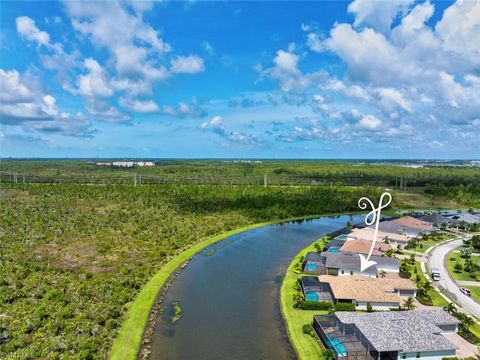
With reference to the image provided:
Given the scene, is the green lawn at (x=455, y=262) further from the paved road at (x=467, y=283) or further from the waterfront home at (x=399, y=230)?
the waterfront home at (x=399, y=230)

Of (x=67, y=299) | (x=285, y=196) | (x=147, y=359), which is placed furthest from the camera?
(x=285, y=196)

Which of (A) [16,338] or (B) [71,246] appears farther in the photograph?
(B) [71,246]

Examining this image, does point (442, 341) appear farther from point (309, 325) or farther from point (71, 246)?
point (71, 246)

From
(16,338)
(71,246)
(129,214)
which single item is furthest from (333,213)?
(16,338)

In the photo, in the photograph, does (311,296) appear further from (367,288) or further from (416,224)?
(416,224)

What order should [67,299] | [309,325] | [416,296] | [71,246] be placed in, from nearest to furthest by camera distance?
1. [309,325]
2. [67,299]
3. [416,296]
4. [71,246]

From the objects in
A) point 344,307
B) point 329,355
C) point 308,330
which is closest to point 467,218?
point 344,307

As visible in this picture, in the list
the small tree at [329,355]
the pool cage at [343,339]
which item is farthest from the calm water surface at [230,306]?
the pool cage at [343,339]
